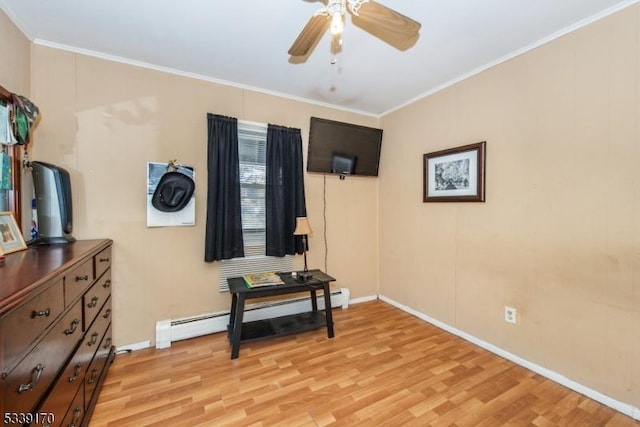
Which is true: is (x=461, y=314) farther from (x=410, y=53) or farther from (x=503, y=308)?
(x=410, y=53)

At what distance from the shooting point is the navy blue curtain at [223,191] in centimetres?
254

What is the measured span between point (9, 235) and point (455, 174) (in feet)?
10.9

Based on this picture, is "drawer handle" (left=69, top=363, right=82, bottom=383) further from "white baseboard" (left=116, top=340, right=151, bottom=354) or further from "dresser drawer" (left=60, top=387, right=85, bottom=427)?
"white baseboard" (left=116, top=340, right=151, bottom=354)

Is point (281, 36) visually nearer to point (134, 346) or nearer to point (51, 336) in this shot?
point (51, 336)

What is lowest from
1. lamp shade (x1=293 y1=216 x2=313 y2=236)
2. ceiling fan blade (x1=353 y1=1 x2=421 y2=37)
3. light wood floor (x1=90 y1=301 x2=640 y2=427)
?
light wood floor (x1=90 y1=301 x2=640 y2=427)

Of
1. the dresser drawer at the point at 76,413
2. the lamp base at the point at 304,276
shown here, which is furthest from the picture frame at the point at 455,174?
the dresser drawer at the point at 76,413

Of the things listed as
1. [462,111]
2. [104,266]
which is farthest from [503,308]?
[104,266]

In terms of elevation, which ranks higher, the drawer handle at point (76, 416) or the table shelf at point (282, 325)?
the drawer handle at point (76, 416)

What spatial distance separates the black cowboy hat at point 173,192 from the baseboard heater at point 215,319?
103 cm

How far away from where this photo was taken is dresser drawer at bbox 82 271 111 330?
148 centimetres

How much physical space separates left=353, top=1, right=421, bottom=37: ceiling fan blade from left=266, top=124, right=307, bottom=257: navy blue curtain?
1.63m

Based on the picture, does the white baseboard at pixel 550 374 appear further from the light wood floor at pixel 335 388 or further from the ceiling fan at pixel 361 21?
the ceiling fan at pixel 361 21

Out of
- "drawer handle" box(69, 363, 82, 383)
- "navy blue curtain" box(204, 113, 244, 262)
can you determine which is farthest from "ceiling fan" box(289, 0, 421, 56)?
"drawer handle" box(69, 363, 82, 383)

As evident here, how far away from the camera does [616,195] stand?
1685mm
